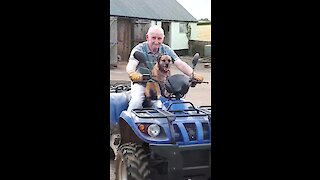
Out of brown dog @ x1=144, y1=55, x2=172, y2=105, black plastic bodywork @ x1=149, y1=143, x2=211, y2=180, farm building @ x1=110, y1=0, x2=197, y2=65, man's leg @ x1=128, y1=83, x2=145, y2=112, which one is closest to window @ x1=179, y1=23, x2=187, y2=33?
farm building @ x1=110, y1=0, x2=197, y2=65

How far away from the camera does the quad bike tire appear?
1293 mm

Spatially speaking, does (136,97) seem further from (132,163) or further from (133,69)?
(132,163)

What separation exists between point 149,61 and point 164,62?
0.05 metres

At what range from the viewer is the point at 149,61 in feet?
4.36

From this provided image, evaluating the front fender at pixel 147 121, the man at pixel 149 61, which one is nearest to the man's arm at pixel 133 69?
the man at pixel 149 61

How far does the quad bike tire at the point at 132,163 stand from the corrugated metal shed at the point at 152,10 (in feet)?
1.33

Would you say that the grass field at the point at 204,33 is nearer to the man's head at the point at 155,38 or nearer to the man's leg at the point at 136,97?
the man's head at the point at 155,38

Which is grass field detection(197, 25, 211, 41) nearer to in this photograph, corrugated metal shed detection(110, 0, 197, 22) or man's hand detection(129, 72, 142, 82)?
corrugated metal shed detection(110, 0, 197, 22)

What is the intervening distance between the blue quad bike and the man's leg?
0.04ft

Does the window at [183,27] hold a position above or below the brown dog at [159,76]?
above

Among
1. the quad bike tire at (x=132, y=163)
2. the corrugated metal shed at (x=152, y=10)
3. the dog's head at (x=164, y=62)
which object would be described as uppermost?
the corrugated metal shed at (x=152, y=10)

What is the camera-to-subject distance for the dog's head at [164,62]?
1.33 metres

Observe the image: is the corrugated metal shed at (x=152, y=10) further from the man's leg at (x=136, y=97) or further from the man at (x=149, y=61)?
the man's leg at (x=136, y=97)
